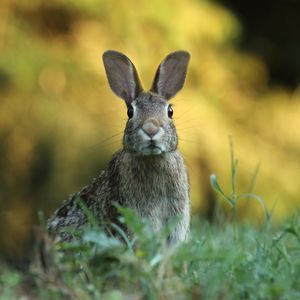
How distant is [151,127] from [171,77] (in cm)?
64

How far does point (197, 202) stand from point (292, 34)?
10.1 ft

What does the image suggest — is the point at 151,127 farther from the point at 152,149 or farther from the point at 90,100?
the point at 90,100

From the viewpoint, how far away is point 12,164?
845cm

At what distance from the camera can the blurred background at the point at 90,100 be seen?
8.26m

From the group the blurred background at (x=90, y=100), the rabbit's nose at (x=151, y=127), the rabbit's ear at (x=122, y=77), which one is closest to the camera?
the rabbit's nose at (x=151, y=127)

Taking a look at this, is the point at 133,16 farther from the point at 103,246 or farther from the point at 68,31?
the point at 103,246

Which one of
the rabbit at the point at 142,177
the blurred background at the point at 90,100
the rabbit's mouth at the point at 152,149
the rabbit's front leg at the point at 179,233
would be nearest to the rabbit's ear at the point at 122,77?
the rabbit at the point at 142,177

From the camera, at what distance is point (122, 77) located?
4.56 m

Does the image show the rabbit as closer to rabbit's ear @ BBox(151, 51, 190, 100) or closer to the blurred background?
rabbit's ear @ BBox(151, 51, 190, 100)

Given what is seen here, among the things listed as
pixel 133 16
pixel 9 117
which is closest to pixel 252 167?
pixel 133 16

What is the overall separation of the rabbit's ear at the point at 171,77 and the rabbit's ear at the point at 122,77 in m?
0.12

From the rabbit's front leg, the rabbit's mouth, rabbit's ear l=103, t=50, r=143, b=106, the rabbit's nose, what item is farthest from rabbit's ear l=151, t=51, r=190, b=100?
the rabbit's front leg

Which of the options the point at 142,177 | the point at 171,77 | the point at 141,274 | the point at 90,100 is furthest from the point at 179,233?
the point at 90,100

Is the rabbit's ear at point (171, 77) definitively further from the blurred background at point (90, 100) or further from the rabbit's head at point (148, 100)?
the blurred background at point (90, 100)
